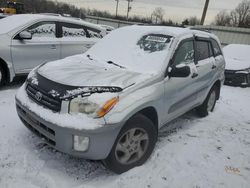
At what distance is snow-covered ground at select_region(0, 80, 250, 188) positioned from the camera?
10.3 feet

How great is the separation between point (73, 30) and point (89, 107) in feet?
14.7

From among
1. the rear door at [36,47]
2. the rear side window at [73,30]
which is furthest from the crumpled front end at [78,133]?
the rear side window at [73,30]

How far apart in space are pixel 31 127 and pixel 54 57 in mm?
3475

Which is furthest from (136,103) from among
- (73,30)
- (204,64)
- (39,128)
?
(73,30)

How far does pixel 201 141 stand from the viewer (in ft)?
14.6

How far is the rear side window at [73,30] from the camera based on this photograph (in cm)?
669

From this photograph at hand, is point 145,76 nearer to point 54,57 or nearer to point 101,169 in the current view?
point 101,169

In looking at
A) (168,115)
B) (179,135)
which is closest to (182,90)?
(168,115)

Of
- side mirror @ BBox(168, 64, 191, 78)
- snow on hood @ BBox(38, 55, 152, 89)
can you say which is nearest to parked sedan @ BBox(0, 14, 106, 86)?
snow on hood @ BBox(38, 55, 152, 89)

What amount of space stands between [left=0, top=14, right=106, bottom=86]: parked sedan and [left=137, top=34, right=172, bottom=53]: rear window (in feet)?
9.13

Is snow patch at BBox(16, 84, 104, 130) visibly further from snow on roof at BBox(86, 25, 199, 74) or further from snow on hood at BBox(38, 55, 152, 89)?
snow on roof at BBox(86, 25, 199, 74)

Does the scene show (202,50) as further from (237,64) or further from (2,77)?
(237,64)

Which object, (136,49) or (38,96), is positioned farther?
(136,49)

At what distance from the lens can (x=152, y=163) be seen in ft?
11.8
